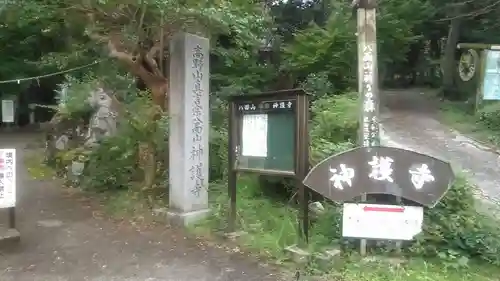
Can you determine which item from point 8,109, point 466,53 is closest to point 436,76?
point 466,53

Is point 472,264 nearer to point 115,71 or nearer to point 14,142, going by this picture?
point 115,71

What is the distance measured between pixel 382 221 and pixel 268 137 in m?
1.80

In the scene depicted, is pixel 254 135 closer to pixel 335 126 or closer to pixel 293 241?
pixel 293 241

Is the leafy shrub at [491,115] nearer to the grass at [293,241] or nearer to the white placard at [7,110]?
the grass at [293,241]

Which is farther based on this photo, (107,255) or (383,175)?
(107,255)

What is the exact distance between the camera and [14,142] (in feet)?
71.2

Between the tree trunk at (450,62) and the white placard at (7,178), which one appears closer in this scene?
the white placard at (7,178)

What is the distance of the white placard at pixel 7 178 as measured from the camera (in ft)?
21.6

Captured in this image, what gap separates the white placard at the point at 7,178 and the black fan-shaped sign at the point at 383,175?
4.01m

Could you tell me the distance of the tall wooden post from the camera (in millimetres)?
6020

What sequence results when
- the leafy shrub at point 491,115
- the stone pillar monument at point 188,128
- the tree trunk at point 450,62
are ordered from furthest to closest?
the tree trunk at point 450,62 → the leafy shrub at point 491,115 → the stone pillar monument at point 188,128

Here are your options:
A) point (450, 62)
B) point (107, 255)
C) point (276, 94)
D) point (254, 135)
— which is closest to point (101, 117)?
point (107, 255)

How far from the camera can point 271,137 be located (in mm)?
6398

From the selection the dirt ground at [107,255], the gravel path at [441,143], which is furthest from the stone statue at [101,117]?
the gravel path at [441,143]
